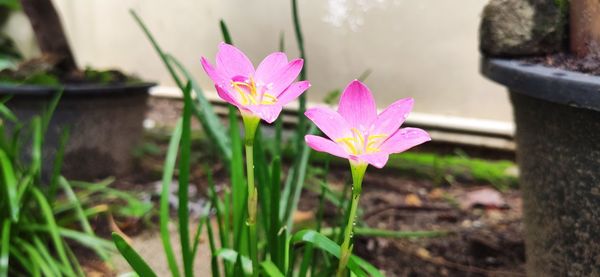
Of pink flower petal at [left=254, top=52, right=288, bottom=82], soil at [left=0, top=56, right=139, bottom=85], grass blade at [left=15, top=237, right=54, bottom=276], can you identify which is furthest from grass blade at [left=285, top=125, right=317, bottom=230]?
soil at [left=0, top=56, right=139, bottom=85]

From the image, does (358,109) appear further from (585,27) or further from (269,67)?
(585,27)

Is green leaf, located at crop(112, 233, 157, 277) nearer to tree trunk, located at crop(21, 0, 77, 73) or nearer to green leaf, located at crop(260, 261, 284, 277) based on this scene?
green leaf, located at crop(260, 261, 284, 277)

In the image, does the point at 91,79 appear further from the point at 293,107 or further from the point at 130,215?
the point at 293,107

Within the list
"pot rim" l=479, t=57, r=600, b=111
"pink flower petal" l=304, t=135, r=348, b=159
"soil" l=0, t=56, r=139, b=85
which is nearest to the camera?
"pink flower petal" l=304, t=135, r=348, b=159

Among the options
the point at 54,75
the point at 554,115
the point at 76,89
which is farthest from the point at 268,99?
the point at 54,75

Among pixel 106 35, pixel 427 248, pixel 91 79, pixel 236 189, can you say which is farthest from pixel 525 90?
pixel 106 35

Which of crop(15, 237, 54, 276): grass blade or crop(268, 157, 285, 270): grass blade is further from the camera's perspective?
crop(15, 237, 54, 276): grass blade

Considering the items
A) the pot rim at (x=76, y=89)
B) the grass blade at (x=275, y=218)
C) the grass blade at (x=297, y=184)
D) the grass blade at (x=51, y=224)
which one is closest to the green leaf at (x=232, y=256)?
the grass blade at (x=275, y=218)
